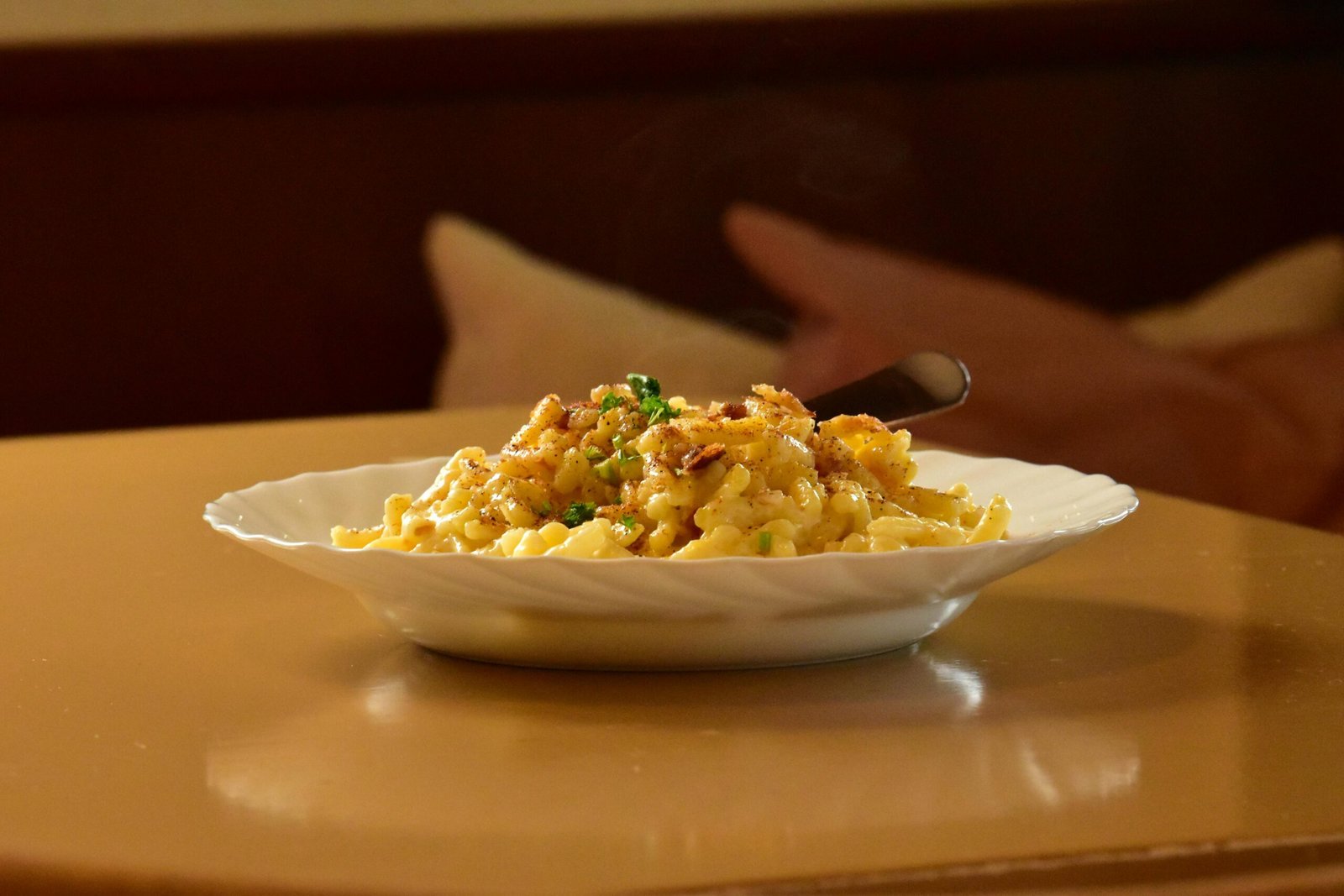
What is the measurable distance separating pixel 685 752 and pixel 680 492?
0.54 ft

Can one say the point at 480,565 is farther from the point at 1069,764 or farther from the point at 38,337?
the point at 38,337

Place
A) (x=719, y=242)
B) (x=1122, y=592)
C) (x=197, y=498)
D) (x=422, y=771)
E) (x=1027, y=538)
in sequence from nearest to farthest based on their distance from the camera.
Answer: (x=422, y=771) < (x=1027, y=538) < (x=1122, y=592) < (x=197, y=498) < (x=719, y=242)

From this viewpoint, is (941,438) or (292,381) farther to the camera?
(292,381)

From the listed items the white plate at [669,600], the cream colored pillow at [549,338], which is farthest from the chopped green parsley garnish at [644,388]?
the cream colored pillow at [549,338]

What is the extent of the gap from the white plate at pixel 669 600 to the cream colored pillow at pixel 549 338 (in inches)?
76.3

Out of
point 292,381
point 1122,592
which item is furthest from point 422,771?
point 292,381

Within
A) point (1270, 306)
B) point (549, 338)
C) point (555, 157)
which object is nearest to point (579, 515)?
point (549, 338)

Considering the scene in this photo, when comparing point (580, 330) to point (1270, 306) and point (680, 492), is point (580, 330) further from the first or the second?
point (680, 492)

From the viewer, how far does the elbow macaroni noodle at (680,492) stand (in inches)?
29.1

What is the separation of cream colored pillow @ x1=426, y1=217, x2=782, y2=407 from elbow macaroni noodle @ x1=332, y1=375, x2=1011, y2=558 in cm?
183

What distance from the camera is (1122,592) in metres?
0.91

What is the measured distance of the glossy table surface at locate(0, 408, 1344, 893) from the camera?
19.7 inches

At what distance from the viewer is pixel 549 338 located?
274cm

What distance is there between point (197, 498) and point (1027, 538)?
32.5 inches
